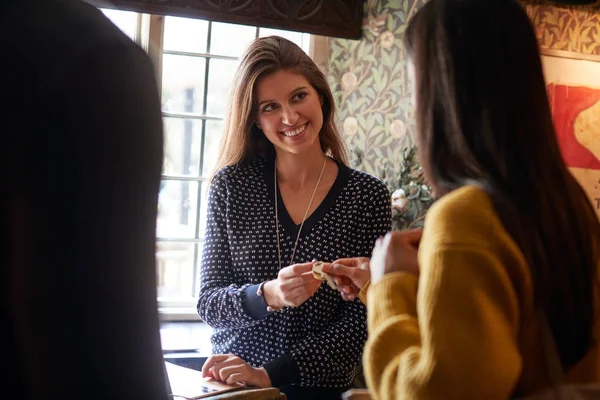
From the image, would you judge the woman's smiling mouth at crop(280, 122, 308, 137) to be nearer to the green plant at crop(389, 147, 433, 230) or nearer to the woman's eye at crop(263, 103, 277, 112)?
the woman's eye at crop(263, 103, 277, 112)

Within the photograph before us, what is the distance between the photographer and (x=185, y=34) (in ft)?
11.3

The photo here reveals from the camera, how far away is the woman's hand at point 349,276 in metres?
1.58

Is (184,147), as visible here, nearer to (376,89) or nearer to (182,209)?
(182,209)

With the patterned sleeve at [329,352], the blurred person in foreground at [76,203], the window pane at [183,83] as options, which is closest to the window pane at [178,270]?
the window pane at [183,83]

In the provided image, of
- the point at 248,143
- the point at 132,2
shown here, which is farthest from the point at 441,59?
the point at 132,2

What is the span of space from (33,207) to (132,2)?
300 cm

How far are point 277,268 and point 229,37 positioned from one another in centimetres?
193

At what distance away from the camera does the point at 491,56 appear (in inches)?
38.1

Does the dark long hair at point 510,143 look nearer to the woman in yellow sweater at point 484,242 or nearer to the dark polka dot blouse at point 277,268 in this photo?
the woman in yellow sweater at point 484,242

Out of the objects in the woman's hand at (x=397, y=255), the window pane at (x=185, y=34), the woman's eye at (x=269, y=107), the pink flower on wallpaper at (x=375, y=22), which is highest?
the pink flower on wallpaper at (x=375, y=22)

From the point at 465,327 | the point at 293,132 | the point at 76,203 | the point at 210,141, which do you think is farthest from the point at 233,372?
the point at 210,141

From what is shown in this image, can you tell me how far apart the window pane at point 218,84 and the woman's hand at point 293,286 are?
195 cm

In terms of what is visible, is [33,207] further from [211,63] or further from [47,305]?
[211,63]

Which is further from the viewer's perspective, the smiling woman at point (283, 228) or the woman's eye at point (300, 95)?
the woman's eye at point (300, 95)
